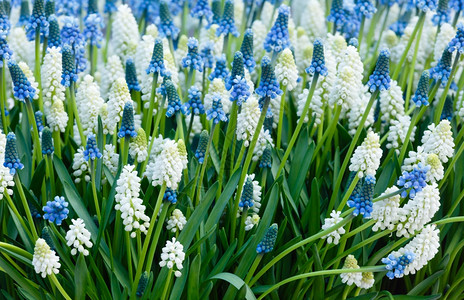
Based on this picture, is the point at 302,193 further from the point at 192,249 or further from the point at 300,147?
the point at 192,249

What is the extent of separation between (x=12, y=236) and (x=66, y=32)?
1542 millimetres

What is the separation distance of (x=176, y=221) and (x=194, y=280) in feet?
1.13

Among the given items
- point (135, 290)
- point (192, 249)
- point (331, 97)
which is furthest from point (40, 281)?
point (331, 97)

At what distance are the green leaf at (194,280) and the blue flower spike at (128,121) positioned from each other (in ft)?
2.61

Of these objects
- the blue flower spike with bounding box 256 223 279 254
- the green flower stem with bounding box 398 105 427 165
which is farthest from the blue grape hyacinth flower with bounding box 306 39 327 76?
the blue flower spike with bounding box 256 223 279 254

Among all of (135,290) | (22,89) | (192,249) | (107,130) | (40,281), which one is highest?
(22,89)

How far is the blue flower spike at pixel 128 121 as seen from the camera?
10.9ft

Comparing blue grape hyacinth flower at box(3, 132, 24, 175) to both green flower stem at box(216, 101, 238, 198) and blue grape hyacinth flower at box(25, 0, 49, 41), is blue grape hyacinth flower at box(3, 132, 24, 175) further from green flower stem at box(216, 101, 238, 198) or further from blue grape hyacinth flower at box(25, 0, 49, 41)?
blue grape hyacinth flower at box(25, 0, 49, 41)

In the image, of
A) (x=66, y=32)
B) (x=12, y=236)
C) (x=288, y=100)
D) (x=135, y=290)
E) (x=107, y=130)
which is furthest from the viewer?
(x=288, y=100)

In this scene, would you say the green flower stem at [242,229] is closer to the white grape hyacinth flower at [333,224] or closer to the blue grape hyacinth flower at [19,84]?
the white grape hyacinth flower at [333,224]

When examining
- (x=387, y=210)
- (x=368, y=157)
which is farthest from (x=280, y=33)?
(x=387, y=210)

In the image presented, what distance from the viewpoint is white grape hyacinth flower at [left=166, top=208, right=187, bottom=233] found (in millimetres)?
3348

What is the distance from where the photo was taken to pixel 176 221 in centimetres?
335

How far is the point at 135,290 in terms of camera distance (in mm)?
→ 3188
